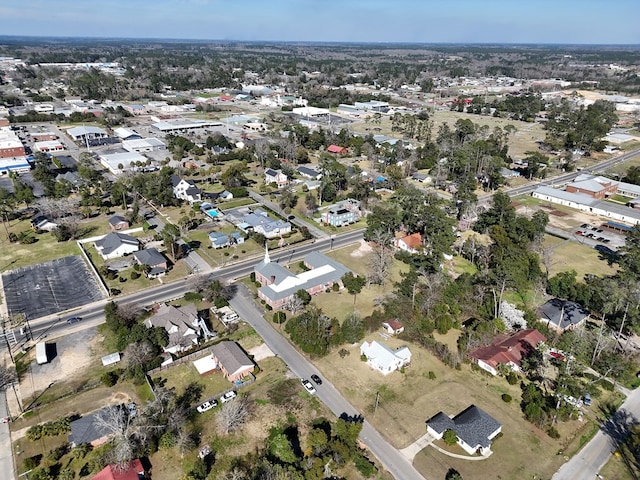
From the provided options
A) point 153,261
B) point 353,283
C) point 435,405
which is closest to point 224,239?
point 153,261

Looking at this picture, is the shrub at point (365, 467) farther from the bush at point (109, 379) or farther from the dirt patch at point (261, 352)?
the bush at point (109, 379)

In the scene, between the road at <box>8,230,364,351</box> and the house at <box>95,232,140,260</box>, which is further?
the house at <box>95,232,140,260</box>

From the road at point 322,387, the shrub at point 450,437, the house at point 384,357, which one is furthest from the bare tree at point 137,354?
the shrub at point 450,437

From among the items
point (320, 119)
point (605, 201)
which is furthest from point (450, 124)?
point (605, 201)

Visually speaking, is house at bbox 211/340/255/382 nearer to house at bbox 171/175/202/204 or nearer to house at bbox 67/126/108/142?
house at bbox 171/175/202/204

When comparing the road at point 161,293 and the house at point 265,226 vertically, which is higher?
the house at point 265,226

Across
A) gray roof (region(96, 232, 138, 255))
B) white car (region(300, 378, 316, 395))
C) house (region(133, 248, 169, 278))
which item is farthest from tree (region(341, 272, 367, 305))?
gray roof (region(96, 232, 138, 255))
